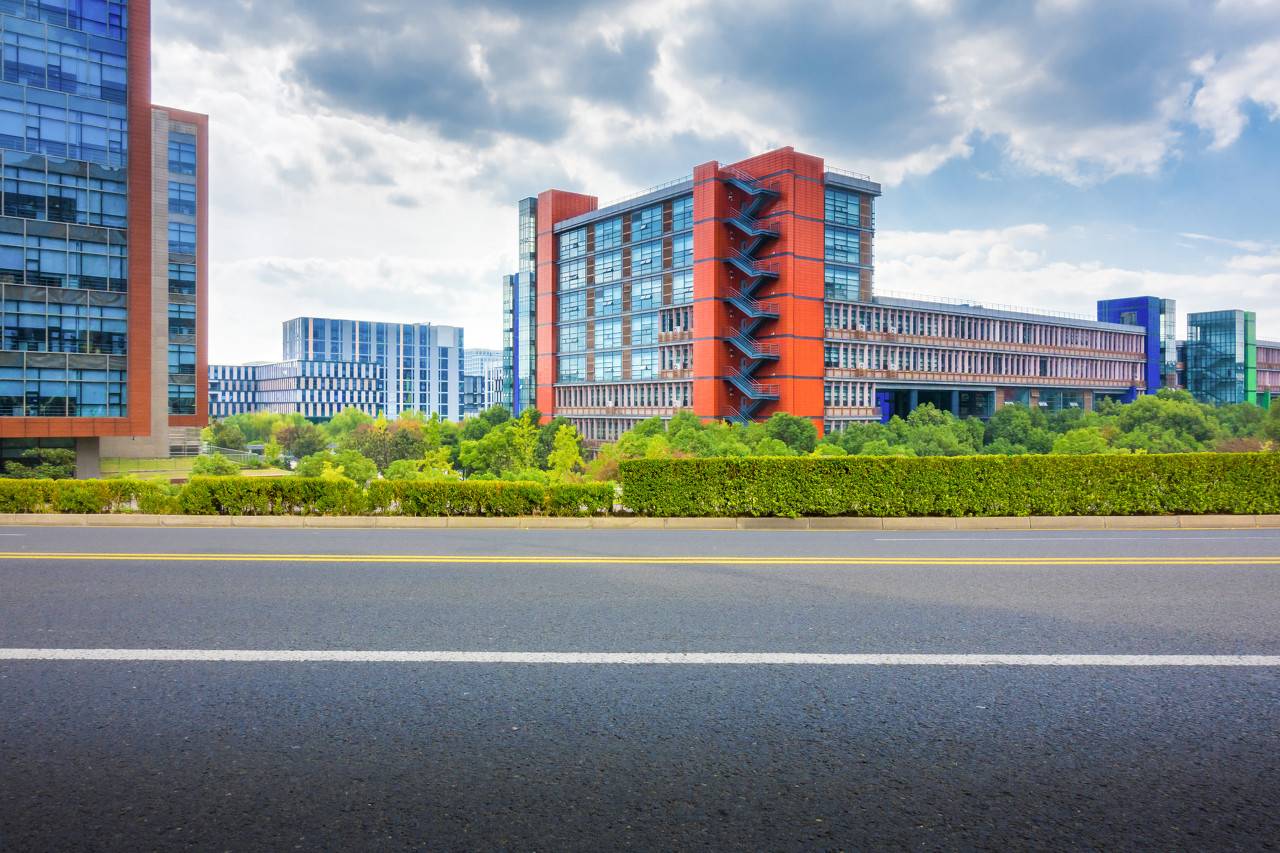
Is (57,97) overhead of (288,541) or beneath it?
overhead

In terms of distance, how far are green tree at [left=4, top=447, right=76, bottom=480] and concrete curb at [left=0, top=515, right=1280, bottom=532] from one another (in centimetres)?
3134

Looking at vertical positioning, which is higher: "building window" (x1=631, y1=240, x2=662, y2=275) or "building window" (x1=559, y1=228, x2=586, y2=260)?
"building window" (x1=559, y1=228, x2=586, y2=260)

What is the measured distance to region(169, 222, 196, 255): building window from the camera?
233 feet

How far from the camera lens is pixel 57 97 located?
44.3m

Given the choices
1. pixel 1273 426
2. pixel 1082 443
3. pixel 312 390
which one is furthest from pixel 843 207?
pixel 312 390

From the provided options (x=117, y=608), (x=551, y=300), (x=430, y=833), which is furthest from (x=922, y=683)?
(x=551, y=300)

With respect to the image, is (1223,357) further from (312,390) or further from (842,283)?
(312,390)

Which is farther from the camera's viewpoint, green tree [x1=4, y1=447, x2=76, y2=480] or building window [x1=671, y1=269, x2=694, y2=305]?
building window [x1=671, y1=269, x2=694, y2=305]

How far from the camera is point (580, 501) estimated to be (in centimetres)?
1795

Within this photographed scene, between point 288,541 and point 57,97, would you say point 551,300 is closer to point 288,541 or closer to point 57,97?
point 57,97

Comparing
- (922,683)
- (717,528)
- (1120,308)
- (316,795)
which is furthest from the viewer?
(1120,308)

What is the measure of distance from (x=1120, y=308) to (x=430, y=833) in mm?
121412

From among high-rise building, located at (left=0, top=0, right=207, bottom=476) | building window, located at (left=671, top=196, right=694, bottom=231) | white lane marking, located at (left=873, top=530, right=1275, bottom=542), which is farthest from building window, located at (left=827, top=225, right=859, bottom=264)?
white lane marking, located at (left=873, top=530, right=1275, bottom=542)

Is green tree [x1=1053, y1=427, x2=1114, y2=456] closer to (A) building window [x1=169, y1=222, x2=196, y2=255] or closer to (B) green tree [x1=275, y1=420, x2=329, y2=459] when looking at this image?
(A) building window [x1=169, y1=222, x2=196, y2=255]
